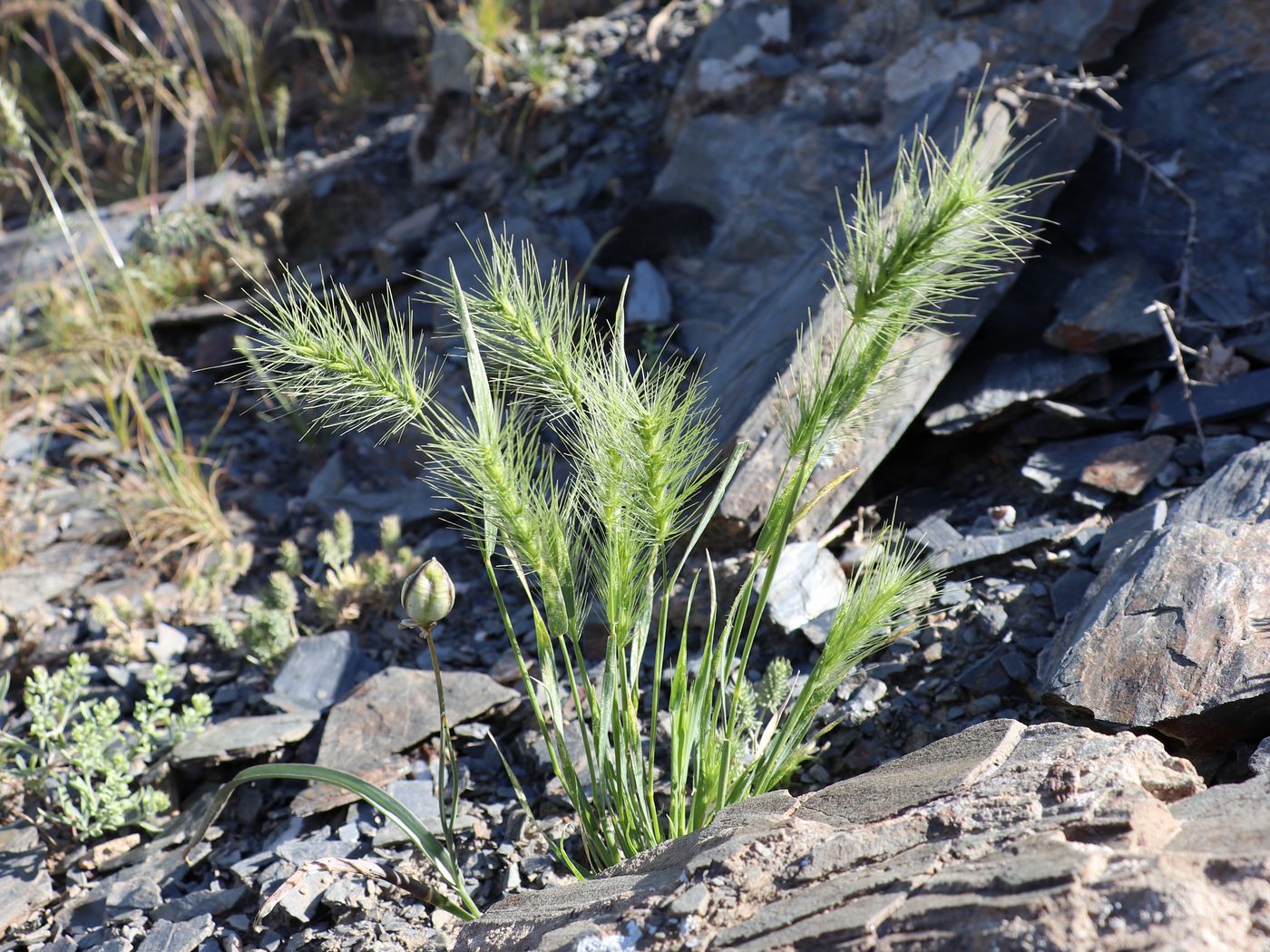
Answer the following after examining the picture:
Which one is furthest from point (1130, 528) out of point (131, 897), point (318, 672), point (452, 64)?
point (452, 64)

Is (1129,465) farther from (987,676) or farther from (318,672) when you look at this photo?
(318,672)

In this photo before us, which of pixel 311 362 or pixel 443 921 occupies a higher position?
pixel 311 362

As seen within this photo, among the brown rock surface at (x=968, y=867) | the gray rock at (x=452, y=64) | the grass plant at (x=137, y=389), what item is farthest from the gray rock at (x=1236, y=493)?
the gray rock at (x=452, y=64)

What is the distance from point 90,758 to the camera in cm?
227

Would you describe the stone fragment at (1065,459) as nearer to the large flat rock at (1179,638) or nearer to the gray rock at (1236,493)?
the gray rock at (1236,493)

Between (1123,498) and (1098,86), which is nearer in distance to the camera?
(1123,498)

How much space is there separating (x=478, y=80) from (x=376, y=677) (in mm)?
3170

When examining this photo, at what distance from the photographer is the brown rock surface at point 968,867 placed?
1107mm

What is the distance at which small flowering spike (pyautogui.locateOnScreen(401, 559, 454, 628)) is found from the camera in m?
1.52

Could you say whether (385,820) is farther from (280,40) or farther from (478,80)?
(280,40)

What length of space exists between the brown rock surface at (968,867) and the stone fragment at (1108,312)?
1.65m

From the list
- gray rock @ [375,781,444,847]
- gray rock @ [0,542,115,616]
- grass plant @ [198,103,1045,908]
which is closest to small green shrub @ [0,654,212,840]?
gray rock @ [375,781,444,847]

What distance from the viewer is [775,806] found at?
1.55 meters

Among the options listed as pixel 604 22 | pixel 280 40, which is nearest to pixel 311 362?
pixel 604 22
